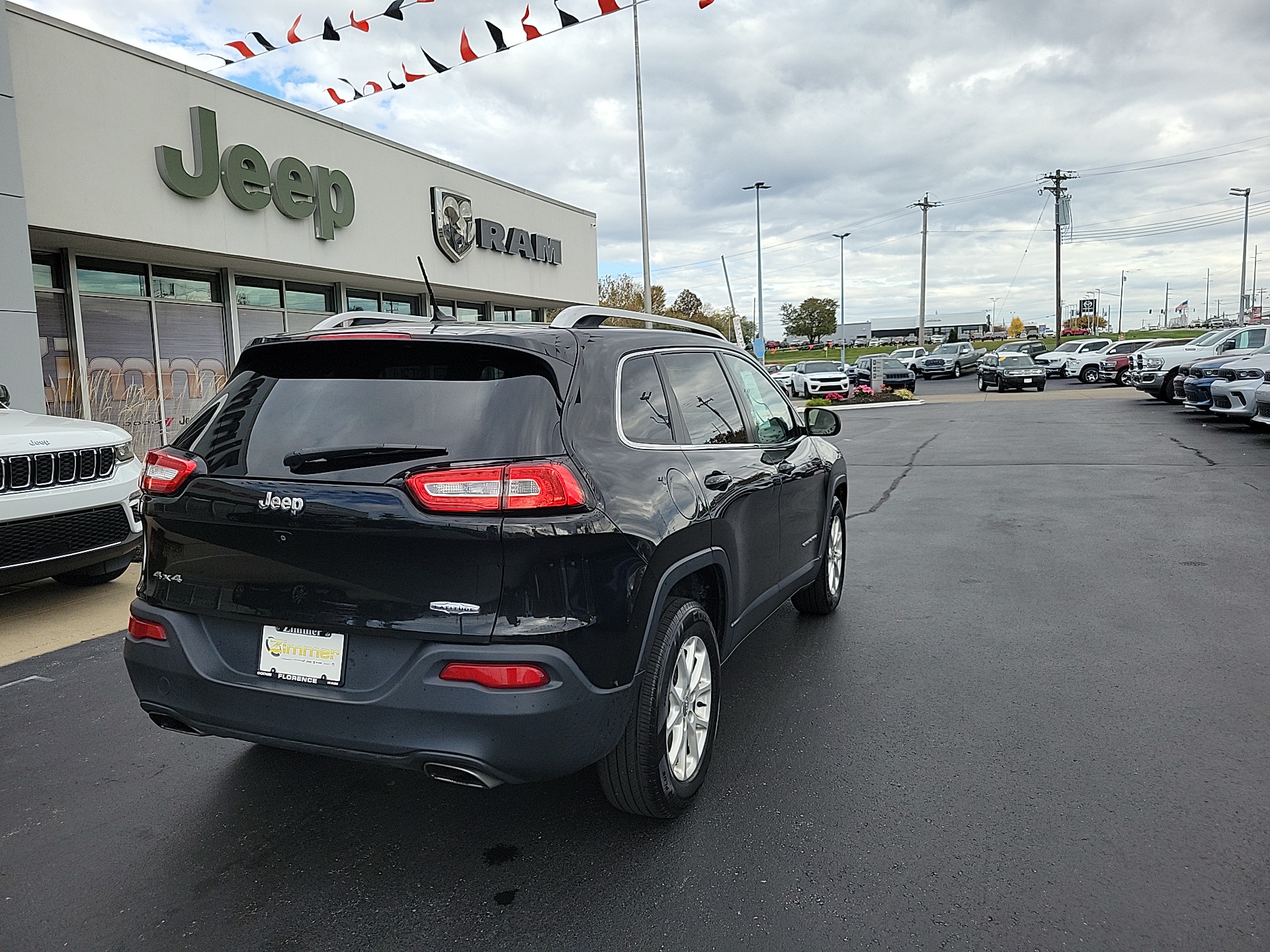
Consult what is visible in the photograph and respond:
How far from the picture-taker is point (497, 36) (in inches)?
425

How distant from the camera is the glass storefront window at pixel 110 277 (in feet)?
41.1

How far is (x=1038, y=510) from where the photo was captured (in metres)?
9.43

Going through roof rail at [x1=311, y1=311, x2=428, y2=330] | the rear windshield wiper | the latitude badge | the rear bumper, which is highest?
the latitude badge

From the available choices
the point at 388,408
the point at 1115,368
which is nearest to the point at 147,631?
the point at 388,408

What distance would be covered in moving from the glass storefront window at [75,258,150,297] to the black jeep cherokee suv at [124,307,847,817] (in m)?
11.3

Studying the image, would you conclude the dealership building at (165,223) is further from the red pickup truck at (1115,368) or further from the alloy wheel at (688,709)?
the red pickup truck at (1115,368)

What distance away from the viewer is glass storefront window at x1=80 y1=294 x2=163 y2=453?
12.6 m

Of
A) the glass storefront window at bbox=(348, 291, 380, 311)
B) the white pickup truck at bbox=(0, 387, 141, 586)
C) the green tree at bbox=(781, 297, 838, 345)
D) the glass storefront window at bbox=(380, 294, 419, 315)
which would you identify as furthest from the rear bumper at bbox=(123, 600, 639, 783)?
the green tree at bbox=(781, 297, 838, 345)

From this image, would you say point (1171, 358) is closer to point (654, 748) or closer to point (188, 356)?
point (188, 356)

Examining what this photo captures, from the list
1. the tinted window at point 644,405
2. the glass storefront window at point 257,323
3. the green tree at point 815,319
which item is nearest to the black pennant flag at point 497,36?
the glass storefront window at point 257,323

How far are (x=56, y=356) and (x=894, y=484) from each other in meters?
11.3

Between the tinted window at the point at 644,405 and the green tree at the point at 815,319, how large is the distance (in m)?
100

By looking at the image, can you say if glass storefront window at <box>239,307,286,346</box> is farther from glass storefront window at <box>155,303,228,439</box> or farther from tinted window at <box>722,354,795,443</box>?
tinted window at <box>722,354,795,443</box>

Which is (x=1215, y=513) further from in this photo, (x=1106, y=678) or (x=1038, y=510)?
(x=1106, y=678)
